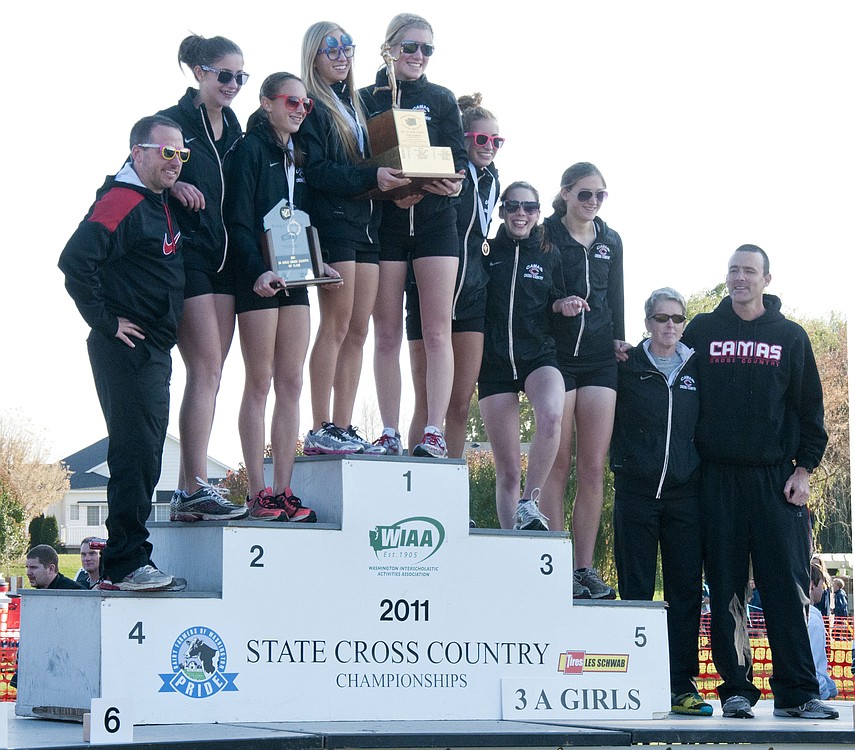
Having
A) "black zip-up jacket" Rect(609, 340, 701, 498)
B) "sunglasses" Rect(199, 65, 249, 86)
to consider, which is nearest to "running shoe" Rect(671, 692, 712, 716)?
"black zip-up jacket" Rect(609, 340, 701, 498)

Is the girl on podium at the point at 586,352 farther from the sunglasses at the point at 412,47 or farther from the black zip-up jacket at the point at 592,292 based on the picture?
the sunglasses at the point at 412,47

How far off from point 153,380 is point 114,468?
1.26ft

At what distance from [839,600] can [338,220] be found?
16.6 metres

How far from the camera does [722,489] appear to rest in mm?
6383

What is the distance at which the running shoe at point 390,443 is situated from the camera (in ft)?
19.2

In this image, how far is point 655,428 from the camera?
255 inches

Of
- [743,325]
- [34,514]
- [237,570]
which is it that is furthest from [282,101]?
[34,514]

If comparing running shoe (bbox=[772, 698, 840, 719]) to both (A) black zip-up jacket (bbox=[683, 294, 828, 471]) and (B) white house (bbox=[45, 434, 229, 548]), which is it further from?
(B) white house (bbox=[45, 434, 229, 548])

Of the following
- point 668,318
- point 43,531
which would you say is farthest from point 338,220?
point 43,531

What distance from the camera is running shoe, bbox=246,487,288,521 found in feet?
18.0

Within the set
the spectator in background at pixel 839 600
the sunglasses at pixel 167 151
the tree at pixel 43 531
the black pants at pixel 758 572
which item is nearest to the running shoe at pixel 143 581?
the sunglasses at pixel 167 151

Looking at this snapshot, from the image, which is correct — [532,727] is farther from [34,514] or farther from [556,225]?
[34,514]

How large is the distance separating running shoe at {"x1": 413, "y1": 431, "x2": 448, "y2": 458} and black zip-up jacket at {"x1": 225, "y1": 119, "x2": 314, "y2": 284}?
1.10m

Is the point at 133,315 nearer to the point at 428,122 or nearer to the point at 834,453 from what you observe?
the point at 428,122
